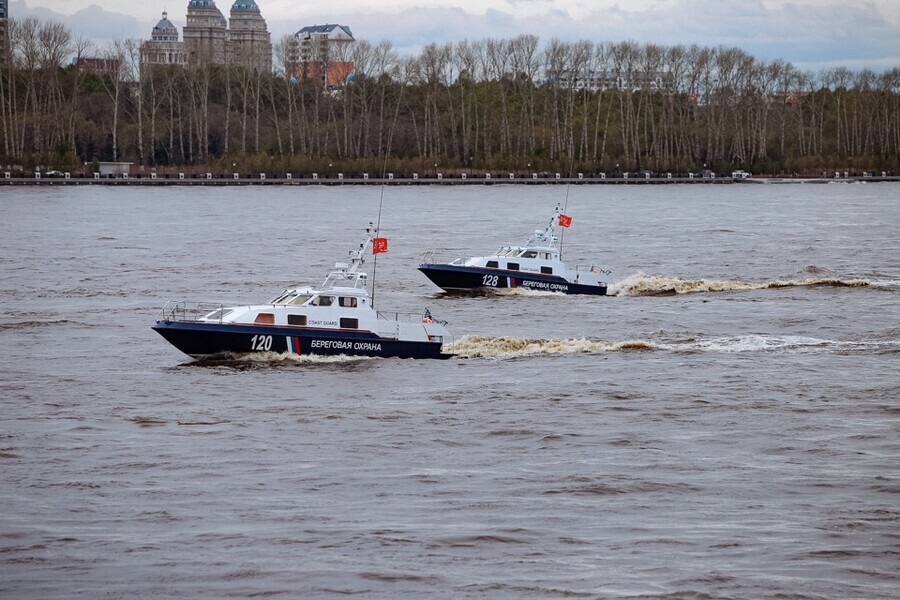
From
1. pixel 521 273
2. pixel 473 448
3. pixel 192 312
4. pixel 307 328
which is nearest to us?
pixel 473 448

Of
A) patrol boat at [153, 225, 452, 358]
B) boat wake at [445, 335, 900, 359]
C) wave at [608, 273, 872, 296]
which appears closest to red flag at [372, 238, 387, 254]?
patrol boat at [153, 225, 452, 358]

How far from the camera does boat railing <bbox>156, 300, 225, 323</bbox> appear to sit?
47469mm

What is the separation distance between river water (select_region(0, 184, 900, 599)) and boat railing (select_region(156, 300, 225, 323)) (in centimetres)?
112

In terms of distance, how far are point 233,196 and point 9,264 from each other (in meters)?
77.3

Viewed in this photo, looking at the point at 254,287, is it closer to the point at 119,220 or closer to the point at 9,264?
the point at 9,264

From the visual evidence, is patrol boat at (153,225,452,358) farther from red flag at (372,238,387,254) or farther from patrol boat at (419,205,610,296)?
patrol boat at (419,205,610,296)

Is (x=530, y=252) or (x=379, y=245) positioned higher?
(x=379, y=245)

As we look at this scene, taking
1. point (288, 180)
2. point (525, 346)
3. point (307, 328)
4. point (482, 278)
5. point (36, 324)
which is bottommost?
point (525, 346)

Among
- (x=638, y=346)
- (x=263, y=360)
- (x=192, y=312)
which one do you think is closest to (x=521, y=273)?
(x=638, y=346)

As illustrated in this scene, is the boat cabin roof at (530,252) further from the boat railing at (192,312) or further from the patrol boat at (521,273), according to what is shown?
the boat railing at (192,312)

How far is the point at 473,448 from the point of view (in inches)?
1432

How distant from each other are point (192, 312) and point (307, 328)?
1192 centimetres

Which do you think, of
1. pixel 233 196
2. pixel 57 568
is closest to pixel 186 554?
pixel 57 568

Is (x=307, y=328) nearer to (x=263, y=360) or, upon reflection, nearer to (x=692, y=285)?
(x=263, y=360)
